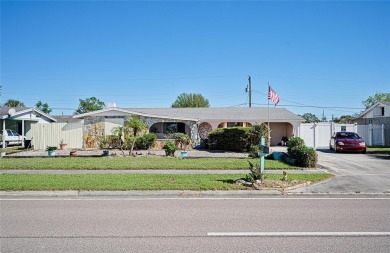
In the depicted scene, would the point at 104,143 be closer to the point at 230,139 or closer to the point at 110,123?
the point at 110,123

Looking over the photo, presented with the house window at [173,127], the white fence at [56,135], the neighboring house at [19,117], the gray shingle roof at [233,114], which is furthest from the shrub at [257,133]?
the neighboring house at [19,117]

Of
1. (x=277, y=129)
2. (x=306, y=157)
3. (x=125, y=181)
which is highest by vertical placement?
(x=277, y=129)

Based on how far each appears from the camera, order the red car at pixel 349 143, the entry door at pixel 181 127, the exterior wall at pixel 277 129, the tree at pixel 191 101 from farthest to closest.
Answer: the tree at pixel 191 101
the exterior wall at pixel 277 129
the entry door at pixel 181 127
the red car at pixel 349 143

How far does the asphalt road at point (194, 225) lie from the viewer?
495 cm

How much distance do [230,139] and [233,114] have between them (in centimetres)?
1061

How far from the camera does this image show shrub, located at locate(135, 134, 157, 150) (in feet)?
80.4

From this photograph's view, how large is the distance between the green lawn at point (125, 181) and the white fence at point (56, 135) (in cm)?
1451

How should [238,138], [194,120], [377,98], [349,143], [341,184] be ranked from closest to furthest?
[341,184]
[238,138]
[349,143]
[194,120]
[377,98]

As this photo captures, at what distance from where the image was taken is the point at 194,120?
27.8m

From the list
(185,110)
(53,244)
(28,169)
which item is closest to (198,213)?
(53,244)

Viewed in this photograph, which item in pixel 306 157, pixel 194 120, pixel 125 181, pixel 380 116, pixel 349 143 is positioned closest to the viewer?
pixel 125 181

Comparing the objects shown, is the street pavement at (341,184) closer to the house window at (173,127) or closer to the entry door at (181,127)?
the entry door at (181,127)

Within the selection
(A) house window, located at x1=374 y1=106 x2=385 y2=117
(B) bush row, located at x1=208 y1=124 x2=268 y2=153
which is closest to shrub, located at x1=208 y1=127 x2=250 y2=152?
(B) bush row, located at x1=208 y1=124 x2=268 y2=153

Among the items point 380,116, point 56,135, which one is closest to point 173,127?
point 56,135
